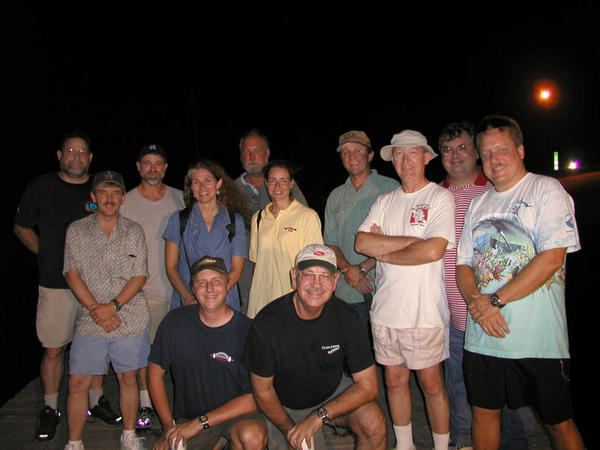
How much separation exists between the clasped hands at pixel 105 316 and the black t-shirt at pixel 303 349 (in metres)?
1.17

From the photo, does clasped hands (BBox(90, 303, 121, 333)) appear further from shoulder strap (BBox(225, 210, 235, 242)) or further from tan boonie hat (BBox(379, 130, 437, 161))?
tan boonie hat (BBox(379, 130, 437, 161))

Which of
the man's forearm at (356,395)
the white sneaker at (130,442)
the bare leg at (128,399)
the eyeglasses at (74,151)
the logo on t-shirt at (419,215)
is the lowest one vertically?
the white sneaker at (130,442)

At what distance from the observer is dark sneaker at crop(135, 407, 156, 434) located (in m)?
3.24

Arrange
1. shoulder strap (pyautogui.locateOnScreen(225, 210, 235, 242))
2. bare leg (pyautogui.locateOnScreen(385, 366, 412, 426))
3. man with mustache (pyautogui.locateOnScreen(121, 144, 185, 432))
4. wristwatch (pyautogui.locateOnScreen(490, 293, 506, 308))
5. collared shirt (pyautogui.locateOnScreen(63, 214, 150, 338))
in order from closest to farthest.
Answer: wristwatch (pyautogui.locateOnScreen(490, 293, 506, 308)) < bare leg (pyautogui.locateOnScreen(385, 366, 412, 426)) < collared shirt (pyautogui.locateOnScreen(63, 214, 150, 338)) < shoulder strap (pyautogui.locateOnScreen(225, 210, 235, 242)) < man with mustache (pyautogui.locateOnScreen(121, 144, 185, 432))

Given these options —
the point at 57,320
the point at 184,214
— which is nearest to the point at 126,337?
the point at 57,320

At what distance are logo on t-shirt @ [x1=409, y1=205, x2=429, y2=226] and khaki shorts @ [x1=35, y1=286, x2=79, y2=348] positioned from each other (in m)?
2.75

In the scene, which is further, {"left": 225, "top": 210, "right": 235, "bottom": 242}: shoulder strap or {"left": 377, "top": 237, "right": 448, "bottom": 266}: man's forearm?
{"left": 225, "top": 210, "right": 235, "bottom": 242}: shoulder strap

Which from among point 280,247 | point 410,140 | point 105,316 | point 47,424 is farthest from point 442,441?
point 47,424

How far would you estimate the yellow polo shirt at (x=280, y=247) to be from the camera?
321 centimetres

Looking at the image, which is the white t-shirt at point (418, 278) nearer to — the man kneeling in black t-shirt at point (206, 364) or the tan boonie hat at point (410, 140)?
the tan boonie hat at point (410, 140)

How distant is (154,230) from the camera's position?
3578 millimetres

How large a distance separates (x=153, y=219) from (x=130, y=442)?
68.1 inches

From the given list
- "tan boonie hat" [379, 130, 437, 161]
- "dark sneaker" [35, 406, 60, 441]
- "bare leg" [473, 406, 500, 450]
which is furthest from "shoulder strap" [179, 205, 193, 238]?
"bare leg" [473, 406, 500, 450]

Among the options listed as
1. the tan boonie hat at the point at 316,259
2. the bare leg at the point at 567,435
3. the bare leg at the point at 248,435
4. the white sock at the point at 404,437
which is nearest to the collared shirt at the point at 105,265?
the bare leg at the point at 248,435
